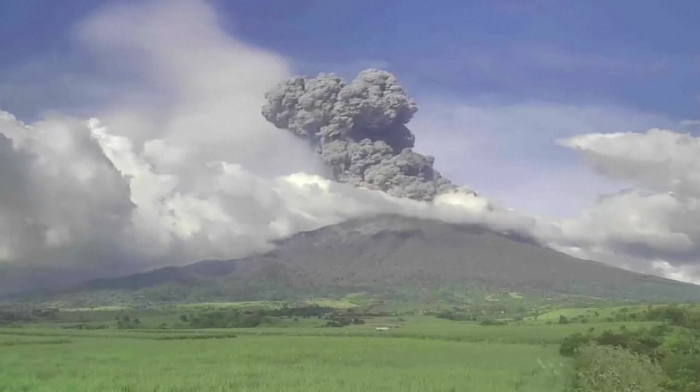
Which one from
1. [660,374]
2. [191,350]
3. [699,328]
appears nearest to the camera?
[660,374]

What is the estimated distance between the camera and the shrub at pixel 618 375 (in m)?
25.9

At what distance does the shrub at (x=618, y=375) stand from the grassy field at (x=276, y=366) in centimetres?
157

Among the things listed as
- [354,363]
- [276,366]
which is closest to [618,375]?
[354,363]

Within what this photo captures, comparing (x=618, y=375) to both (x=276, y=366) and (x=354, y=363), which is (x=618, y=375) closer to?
(x=354, y=363)

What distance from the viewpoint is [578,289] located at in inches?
7682

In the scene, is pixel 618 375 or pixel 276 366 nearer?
pixel 618 375

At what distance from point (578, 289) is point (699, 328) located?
139526mm

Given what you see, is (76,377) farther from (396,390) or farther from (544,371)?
(544,371)

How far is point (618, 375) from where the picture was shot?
2680 cm

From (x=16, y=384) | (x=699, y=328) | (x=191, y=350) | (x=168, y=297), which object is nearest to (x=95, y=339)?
(x=191, y=350)

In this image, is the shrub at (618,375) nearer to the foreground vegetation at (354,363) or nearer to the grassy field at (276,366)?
the foreground vegetation at (354,363)

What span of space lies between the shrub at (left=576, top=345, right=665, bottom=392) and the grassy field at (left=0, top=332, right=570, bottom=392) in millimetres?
1567

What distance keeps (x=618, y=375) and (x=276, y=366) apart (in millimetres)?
15770

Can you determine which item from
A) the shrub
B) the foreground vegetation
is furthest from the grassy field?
the shrub
